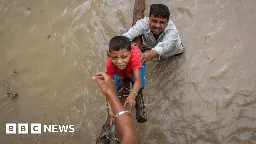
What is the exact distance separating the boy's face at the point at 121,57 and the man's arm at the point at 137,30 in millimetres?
745

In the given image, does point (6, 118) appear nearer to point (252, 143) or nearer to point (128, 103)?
point (128, 103)

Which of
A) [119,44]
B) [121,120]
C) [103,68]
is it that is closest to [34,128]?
[103,68]

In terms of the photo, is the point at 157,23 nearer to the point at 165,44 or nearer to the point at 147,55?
the point at 165,44

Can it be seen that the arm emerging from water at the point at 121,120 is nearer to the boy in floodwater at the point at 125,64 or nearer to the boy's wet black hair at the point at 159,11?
the boy in floodwater at the point at 125,64

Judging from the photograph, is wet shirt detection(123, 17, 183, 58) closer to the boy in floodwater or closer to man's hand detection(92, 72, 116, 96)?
the boy in floodwater

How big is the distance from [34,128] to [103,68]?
141cm

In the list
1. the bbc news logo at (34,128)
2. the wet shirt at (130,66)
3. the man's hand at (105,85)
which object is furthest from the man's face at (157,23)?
the bbc news logo at (34,128)

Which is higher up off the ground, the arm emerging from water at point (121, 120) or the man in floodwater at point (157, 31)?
the man in floodwater at point (157, 31)

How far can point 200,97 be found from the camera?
4199mm

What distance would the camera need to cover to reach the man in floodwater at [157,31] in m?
3.59

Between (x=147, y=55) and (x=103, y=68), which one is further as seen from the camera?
(x=103, y=68)

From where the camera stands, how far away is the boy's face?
2875 millimetres

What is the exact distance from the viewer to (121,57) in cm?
290

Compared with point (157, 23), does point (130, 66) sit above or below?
below
